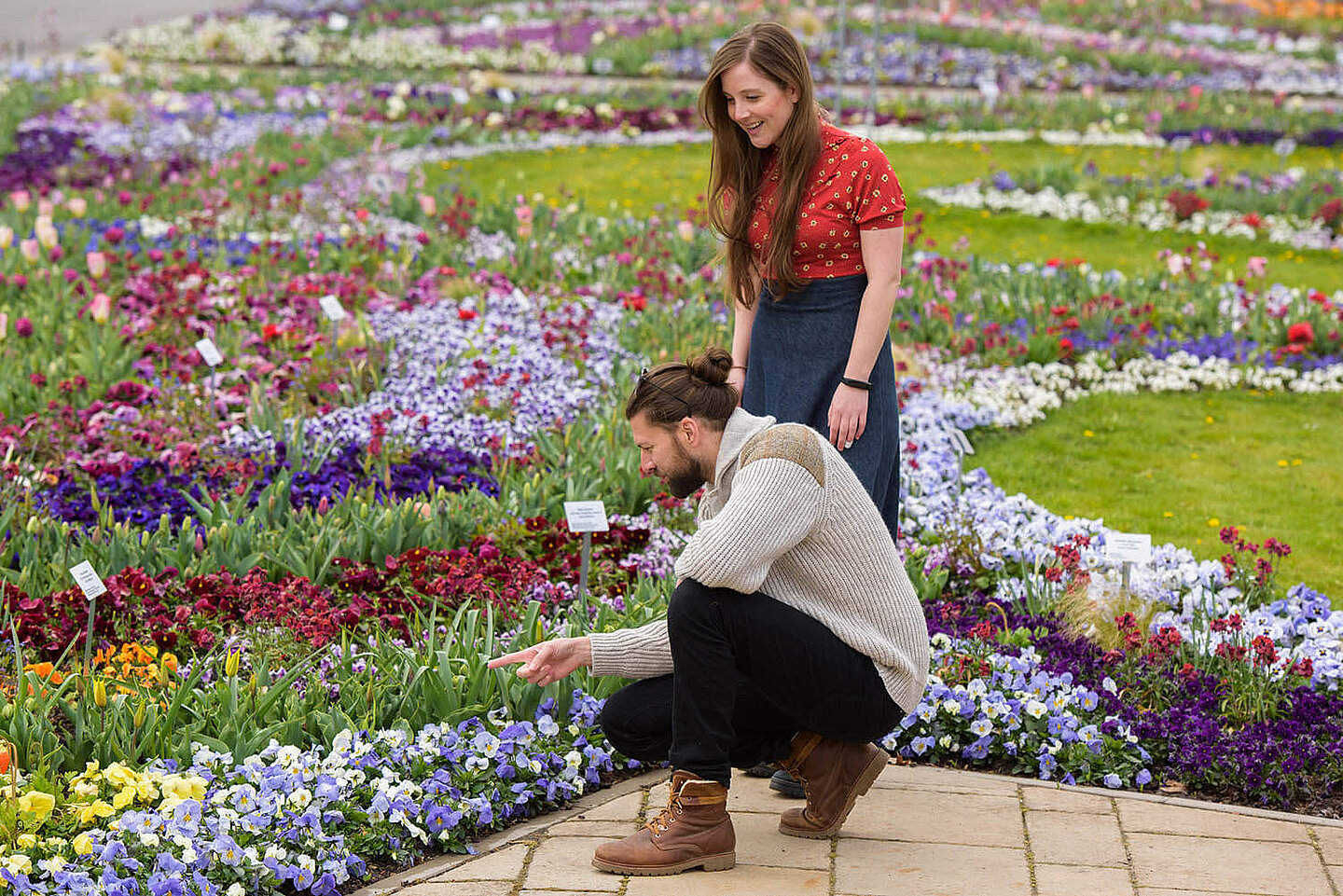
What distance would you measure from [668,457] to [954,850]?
0.95 metres

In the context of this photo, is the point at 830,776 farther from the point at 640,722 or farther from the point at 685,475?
the point at 685,475

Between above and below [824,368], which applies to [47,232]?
below

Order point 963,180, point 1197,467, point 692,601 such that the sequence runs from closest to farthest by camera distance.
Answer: point 692,601 < point 1197,467 < point 963,180

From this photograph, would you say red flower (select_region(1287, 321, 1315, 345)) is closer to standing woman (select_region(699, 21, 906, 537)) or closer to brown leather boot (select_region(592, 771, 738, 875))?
standing woman (select_region(699, 21, 906, 537))

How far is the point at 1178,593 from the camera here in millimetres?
4055

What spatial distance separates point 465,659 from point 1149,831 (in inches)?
58.7

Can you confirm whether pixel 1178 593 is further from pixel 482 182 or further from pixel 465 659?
pixel 482 182

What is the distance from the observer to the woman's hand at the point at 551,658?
9.47ft

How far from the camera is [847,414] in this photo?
3.15m

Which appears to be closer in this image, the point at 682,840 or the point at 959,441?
the point at 682,840

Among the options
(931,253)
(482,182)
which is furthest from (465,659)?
(482,182)

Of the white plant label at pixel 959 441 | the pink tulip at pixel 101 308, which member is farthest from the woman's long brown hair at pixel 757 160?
the pink tulip at pixel 101 308

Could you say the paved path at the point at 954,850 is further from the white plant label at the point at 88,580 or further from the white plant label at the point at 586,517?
the white plant label at the point at 88,580

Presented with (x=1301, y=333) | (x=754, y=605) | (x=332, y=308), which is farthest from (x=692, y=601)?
(x=1301, y=333)
